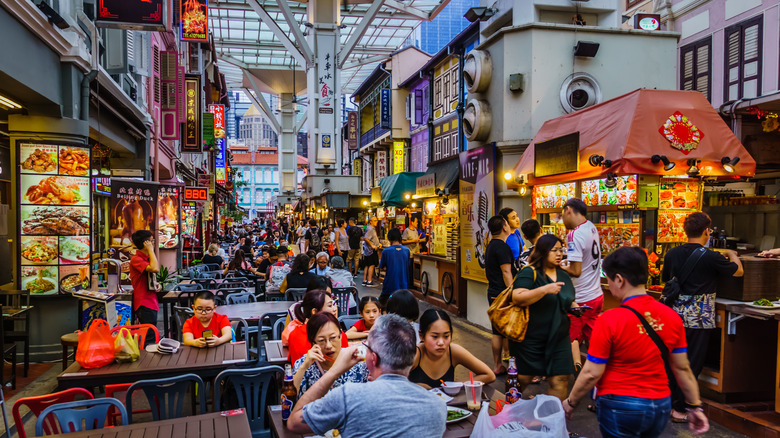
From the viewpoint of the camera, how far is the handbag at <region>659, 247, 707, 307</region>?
5270mm

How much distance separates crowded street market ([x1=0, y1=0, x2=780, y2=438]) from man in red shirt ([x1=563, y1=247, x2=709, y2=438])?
0.01 meters

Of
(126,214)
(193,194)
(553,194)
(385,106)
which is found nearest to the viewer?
(553,194)

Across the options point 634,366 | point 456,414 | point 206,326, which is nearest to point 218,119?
point 206,326

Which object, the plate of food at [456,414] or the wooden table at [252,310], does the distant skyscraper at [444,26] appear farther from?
the plate of food at [456,414]

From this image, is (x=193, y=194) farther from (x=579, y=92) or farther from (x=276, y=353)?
(x=276, y=353)

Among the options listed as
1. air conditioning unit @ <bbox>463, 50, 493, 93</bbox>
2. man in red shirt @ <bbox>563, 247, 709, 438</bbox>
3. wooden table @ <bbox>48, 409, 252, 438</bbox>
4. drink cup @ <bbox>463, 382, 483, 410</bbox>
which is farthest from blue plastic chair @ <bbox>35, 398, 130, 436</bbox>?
air conditioning unit @ <bbox>463, 50, 493, 93</bbox>

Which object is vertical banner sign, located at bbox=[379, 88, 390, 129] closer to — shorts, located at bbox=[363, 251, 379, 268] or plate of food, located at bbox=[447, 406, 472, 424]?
shorts, located at bbox=[363, 251, 379, 268]

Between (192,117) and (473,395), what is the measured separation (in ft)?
52.8

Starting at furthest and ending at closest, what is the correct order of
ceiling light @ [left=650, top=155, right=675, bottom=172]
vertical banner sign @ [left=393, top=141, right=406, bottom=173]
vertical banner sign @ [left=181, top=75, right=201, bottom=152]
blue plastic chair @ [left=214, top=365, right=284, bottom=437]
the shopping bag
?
vertical banner sign @ [left=393, top=141, right=406, bottom=173]
vertical banner sign @ [left=181, top=75, right=201, bottom=152]
ceiling light @ [left=650, top=155, right=675, bottom=172]
the shopping bag
blue plastic chair @ [left=214, top=365, right=284, bottom=437]

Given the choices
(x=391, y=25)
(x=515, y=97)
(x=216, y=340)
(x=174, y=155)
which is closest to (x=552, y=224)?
(x=515, y=97)

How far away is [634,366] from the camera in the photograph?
10.0 feet

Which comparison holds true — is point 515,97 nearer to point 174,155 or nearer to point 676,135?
point 676,135

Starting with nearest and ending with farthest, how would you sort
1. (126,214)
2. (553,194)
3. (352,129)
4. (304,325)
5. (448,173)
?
(304,325) < (553,194) < (126,214) < (448,173) < (352,129)

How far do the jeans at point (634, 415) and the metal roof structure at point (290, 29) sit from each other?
82.5 feet
